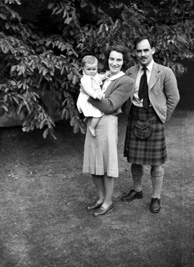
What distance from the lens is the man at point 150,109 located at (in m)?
3.32

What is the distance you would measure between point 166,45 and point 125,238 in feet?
8.66

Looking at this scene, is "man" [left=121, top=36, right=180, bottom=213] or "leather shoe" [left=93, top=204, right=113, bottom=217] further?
"leather shoe" [left=93, top=204, right=113, bottom=217]

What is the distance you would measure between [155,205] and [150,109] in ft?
2.97

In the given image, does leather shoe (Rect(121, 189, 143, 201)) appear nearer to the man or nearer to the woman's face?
the man

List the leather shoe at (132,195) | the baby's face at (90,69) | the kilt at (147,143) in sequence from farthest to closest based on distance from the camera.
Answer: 1. the leather shoe at (132,195)
2. the kilt at (147,143)
3. the baby's face at (90,69)

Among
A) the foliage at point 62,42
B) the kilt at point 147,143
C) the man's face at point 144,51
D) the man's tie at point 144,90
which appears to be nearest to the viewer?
the man's face at point 144,51

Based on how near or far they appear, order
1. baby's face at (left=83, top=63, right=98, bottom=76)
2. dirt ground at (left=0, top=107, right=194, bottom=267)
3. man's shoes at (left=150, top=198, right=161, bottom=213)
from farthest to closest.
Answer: man's shoes at (left=150, top=198, right=161, bottom=213)
baby's face at (left=83, top=63, right=98, bottom=76)
dirt ground at (left=0, top=107, right=194, bottom=267)

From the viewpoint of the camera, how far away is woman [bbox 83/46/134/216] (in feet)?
10.5

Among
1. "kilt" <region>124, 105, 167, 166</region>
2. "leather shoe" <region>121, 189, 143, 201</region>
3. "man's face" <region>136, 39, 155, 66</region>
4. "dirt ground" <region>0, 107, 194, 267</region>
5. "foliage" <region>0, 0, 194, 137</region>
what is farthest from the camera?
"foliage" <region>0, 0, 194, 137</region>

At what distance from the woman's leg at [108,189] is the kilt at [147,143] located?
306 mm

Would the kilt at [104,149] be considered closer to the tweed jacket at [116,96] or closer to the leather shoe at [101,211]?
the tweed jacket at [116,96]

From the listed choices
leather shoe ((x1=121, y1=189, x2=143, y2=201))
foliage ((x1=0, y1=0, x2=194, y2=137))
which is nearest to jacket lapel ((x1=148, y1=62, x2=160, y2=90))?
foliage ((x1=0, y1=0, x2=194, y2=137))

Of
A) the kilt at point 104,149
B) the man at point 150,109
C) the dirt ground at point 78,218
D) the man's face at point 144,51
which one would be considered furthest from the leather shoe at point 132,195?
the man's face at point 144,51

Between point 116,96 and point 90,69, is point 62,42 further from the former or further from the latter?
point 116,96
